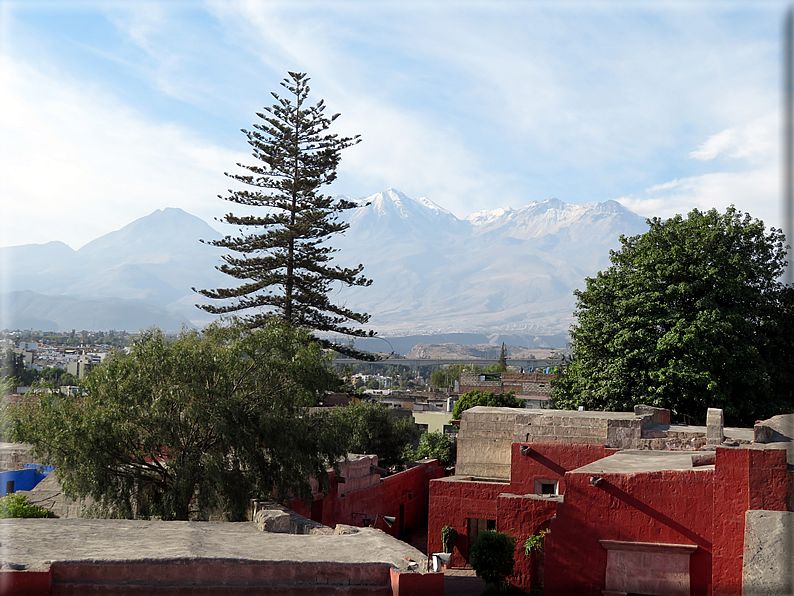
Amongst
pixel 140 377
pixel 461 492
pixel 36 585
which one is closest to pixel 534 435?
pixel 461 492

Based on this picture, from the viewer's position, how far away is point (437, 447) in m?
30.5

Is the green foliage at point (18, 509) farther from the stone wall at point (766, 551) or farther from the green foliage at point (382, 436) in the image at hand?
the green foliage at point (382, 436)

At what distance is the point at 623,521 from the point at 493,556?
2802 millimetres

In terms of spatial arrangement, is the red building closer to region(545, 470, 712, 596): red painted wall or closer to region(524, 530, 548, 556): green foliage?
region(545, 470, 712, 596): red painted wall

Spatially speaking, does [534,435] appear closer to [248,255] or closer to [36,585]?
[36,585]

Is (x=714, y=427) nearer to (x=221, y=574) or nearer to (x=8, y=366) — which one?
(x=221, y=574)

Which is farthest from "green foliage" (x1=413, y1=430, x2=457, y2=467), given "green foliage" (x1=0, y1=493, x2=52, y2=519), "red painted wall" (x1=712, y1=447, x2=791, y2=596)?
"red painted wall" (x1=712, y1=447, x2=791, y2=596)

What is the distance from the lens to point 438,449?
30188 millimetres

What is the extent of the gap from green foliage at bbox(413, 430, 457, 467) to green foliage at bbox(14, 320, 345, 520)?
13.6 m

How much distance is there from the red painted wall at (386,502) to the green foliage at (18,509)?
17.3 feet

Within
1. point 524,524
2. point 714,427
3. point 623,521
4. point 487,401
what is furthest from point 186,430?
point 487,401

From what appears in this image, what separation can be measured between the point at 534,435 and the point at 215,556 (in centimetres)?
1153

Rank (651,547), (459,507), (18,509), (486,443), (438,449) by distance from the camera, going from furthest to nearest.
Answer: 1. (438,449)
2. (486,443)
3. (459,507)
4. (18,509)
5. (651,547)

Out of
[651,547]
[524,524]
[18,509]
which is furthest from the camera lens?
[524,524]
